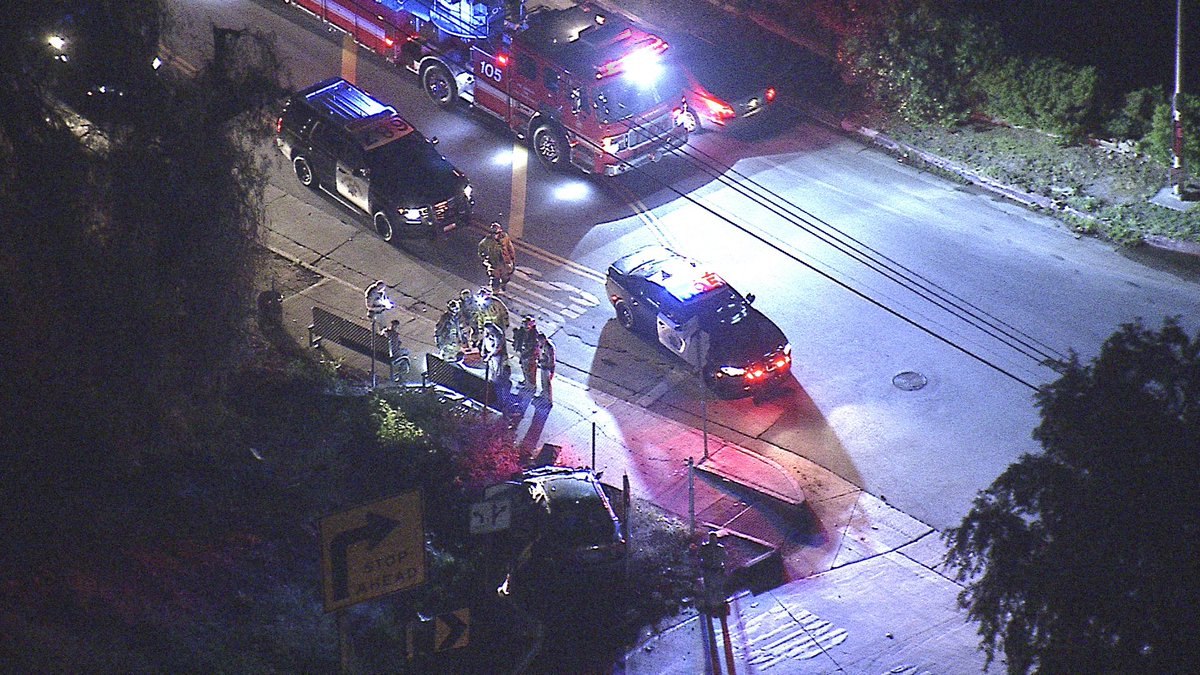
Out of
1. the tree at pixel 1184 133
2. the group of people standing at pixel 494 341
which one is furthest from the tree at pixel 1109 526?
the tree at pixel 1184 133

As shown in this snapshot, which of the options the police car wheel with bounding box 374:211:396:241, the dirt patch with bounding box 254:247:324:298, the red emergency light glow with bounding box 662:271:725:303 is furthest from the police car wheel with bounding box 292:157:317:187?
the red emergency light glow with bounding box 662:271:725:303

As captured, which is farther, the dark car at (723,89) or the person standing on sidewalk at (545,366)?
the dark car at (723,89)

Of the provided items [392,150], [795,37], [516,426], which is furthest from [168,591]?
[795,37]

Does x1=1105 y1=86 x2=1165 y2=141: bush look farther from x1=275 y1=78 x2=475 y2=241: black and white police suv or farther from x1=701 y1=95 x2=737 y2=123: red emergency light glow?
x1=275 y1=78 x2=475 y2=241: black and white police suv

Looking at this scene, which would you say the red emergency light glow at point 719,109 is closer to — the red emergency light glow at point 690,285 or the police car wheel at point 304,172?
the red emergency light glow at point 690,285

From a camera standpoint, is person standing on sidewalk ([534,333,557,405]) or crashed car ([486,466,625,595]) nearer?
crashed car ([486,466,625,595])

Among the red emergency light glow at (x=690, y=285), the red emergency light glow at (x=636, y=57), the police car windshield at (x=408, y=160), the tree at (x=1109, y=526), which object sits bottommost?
the police car windshield at (x=408, y=160)
